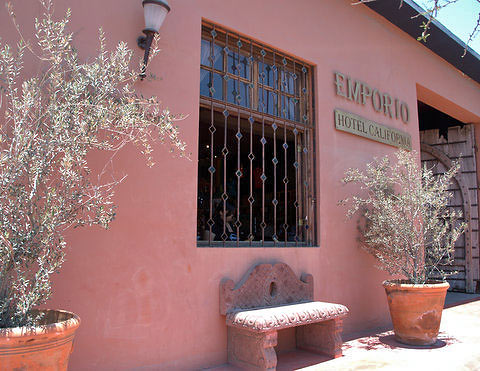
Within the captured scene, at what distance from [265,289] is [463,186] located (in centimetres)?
642

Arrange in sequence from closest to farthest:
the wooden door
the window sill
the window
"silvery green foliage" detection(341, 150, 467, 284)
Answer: the window sill
the window
"silvery green foliage" detection(341, 150, 467, 284)
the wooden door

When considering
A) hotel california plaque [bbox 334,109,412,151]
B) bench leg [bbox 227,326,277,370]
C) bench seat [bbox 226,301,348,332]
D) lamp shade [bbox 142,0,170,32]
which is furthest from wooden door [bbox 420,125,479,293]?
lamp shade [bbox 142,0,170,32]

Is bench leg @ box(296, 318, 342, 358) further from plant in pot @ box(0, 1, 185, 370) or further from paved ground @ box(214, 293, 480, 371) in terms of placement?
plant in pot @ box(0, 1, 185, 370)

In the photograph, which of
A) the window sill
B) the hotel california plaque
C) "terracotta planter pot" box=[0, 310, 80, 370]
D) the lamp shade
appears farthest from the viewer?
the hotel california plaque

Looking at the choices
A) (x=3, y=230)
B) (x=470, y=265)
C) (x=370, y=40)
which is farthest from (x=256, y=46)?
(x=470, y=265)

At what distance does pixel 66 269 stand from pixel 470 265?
787cm

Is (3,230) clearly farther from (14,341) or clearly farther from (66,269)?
(66,269)

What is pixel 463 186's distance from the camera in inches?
332

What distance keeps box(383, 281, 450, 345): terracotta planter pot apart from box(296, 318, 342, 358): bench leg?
852 millimetres

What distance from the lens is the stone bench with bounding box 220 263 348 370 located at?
323 centimetres

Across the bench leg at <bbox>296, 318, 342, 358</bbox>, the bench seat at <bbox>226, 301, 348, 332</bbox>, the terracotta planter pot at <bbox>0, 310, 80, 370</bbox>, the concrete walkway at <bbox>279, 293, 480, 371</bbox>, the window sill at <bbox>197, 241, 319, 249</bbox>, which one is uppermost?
the window sill at <bbox>197, 241, 319, 249</bbox>

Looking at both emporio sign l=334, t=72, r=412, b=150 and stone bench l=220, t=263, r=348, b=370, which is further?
emporio sign l=334, t=72, r=412, b=150

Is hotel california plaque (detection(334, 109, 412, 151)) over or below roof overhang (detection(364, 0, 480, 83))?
below

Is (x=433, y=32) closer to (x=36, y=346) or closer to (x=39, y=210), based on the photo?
(x=39, y=210)
